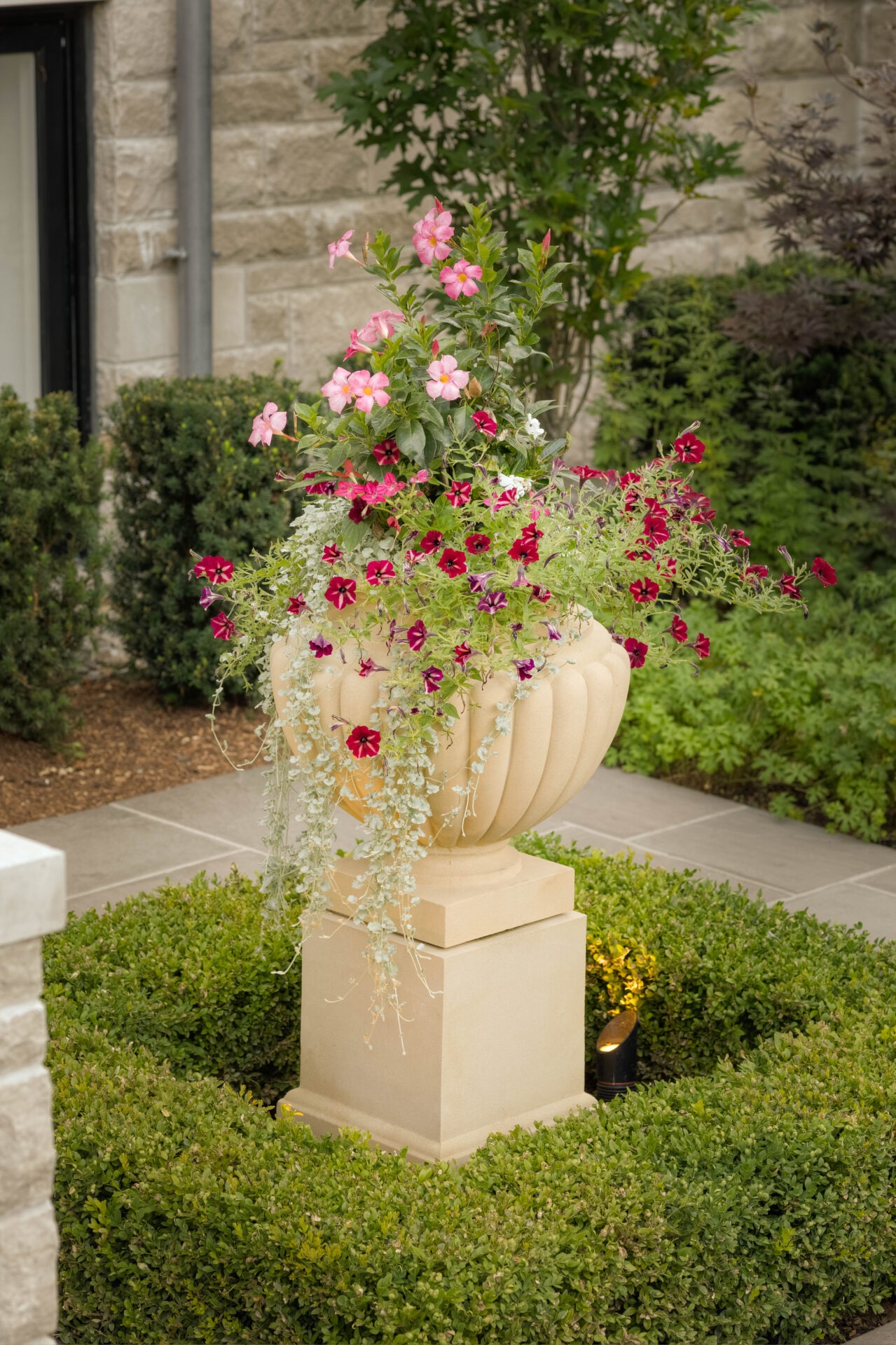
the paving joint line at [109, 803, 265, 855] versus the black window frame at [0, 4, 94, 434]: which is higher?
the black window frame at [0, 4, 94, 434]

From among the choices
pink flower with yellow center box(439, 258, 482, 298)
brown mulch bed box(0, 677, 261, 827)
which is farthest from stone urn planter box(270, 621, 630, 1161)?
brown mulch bed box(0, 677, 261, 827)

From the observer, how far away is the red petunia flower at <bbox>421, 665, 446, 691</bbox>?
2.94 meters

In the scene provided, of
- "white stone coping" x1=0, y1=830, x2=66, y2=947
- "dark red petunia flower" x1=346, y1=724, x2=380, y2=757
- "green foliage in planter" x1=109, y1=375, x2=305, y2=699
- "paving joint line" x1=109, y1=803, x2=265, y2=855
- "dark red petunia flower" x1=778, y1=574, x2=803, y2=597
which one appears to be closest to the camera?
"white stone coping" x1=0, y1=830, x2=66, y2=947

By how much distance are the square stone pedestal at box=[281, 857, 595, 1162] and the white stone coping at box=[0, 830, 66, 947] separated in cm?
141

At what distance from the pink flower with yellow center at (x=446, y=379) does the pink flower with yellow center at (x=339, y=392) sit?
15 centimetres

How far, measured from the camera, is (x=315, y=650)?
3.10 metres

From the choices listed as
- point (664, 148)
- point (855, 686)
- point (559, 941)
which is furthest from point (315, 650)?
point (664, 148)

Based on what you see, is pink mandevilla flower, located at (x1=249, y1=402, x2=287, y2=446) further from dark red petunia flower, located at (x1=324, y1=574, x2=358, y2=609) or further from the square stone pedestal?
the square stone pedestal

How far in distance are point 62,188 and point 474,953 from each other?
4.87m

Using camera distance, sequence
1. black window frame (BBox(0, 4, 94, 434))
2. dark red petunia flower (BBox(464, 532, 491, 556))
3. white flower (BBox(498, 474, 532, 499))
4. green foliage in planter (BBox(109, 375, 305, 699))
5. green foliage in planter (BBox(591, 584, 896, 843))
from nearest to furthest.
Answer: dark red petunia flower (BBox(464, 532, 491, 556)) < white flower (BBox(498, 474, 532, 499)) < green foliage in planter (BBox(591, 584, 896, 843)) < green foliage in planter (BBox(109, 375, 305, 699)) < black window frame (BBox(0, 4, 94, 434))


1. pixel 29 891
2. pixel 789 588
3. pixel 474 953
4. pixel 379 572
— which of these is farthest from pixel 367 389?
pixel 29 891

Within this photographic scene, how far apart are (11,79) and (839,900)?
4.73 metres

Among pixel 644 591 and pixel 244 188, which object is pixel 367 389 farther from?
pixel 244 188

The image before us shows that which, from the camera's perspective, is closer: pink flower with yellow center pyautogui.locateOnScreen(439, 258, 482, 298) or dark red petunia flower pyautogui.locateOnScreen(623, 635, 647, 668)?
pink flower with yellow center pyautogui.locateOnScreen(439, 258, 482, 298)
